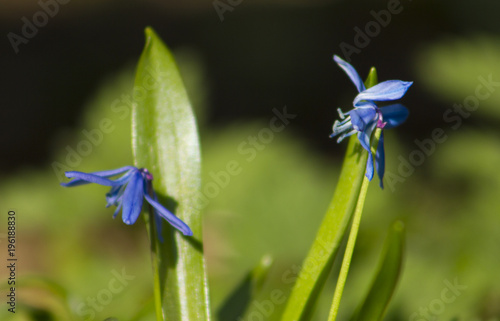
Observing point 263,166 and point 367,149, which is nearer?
point 367,149

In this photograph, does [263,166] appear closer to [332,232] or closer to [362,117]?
[332,232]

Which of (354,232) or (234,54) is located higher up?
(234,54)

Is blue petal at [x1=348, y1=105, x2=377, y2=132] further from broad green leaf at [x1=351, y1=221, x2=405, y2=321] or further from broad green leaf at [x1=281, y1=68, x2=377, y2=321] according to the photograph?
broad green leaf at [x1=351, y1=221, x2=405, y2=321]

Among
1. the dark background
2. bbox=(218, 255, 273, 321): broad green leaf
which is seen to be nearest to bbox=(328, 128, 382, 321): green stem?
bbox=(218, 255, 273, 321): broad green leaf

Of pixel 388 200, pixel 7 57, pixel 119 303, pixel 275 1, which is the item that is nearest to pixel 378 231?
pixel 388 200

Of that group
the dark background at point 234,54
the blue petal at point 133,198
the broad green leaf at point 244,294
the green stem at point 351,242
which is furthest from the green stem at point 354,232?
the dark background at point 234,54

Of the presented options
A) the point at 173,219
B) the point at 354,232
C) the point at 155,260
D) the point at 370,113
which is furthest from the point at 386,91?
the point at 155,260
